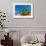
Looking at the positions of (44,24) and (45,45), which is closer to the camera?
(45,45)

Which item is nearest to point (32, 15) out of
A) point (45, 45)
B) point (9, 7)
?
point (9, 7)

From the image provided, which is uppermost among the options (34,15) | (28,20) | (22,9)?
(22,9)

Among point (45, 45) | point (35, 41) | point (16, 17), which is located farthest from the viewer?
point (16, 17)

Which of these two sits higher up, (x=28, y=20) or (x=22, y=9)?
(x=22, y=9)

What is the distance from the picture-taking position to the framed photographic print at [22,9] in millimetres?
4055

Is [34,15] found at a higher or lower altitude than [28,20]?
higher

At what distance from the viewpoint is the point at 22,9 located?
4.08m

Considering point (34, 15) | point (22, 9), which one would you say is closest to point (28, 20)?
point (34, 15)

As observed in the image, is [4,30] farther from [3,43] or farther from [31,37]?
[31,37]

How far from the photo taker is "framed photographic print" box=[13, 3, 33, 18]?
4.05 metres

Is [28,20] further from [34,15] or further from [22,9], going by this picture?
[22,9]

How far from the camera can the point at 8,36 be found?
3.95m

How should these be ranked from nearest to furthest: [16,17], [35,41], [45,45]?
1. [45,45]
2. [35,41]
3. [16,17]

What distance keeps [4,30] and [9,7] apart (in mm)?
671
